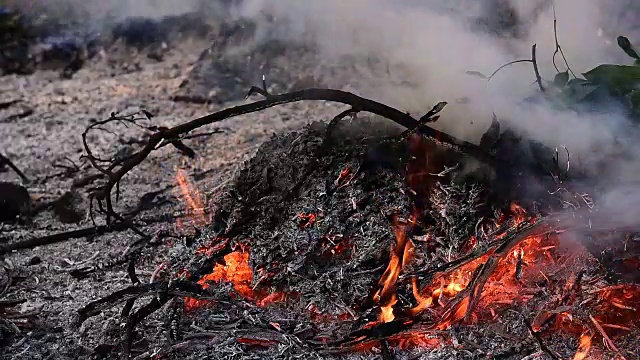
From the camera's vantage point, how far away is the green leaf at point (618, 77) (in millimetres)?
2178

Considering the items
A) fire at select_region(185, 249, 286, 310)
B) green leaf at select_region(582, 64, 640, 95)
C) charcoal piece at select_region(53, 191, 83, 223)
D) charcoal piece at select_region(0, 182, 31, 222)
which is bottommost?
charcoal piece at select_region(53, 191, 83, 223)

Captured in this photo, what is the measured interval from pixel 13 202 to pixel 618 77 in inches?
107

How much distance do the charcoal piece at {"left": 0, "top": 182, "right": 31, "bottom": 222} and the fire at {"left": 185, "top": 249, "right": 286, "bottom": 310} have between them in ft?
4.45

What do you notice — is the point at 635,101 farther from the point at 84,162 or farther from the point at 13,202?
the point at 13,202

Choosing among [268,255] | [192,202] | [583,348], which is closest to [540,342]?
[583,348]

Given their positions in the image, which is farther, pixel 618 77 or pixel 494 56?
pixel 494 56

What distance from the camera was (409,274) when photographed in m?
2.15

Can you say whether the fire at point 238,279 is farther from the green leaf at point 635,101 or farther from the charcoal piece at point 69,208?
the green leaf at point 635,101

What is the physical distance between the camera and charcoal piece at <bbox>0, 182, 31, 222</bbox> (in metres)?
3.31

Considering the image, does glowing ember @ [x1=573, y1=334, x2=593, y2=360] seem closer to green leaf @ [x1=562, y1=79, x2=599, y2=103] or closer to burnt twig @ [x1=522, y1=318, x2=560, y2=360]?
burnt twig @ [x1=522, y1=318, x2=560, y2=360]

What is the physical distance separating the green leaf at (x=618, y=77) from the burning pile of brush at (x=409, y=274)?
455mm

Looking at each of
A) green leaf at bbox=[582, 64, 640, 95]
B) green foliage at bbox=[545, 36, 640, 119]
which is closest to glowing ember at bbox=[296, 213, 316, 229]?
green foliage at bbox=[545, 36, 640, 119]

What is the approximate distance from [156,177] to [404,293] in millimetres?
1891

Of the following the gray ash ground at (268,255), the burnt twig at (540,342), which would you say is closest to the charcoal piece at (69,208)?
the gray ash ground at (268,255)
